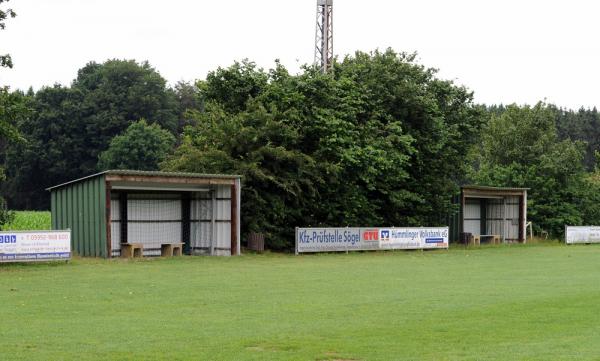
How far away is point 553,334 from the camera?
15055 millimetres

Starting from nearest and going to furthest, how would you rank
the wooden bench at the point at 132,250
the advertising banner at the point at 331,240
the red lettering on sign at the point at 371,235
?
the wooden bench at the point at 132,250 → the advertising banner at the point at 331,240 → the red lettering on sign at the point at 371,235

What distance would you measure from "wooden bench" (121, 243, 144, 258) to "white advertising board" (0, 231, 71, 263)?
4.56 metres

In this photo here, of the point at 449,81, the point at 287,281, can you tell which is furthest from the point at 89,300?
the point at 449,81

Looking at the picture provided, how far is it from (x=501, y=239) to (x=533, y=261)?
20.9 meters

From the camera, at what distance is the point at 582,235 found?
61.6m

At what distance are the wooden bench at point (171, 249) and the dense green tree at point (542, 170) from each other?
96.8 ft

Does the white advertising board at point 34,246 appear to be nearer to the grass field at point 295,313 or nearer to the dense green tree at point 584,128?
the grass field at point 295,313

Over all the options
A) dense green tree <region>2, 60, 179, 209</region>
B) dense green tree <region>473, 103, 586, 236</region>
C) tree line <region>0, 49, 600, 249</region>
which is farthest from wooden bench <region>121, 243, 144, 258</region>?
dense green tree <region>2, 60, 179, 209</region>

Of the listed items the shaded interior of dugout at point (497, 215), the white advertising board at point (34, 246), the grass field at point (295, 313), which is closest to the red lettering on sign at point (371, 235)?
the shaded interior of dugout at point (497, 215)

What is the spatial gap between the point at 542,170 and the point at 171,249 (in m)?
36.1

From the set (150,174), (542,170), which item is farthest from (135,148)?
(150,174)

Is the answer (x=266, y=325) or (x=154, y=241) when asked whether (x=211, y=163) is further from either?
(x=266, y=325)

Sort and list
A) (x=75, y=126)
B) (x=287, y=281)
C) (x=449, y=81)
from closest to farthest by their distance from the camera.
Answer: (x=287, y=281), (x=449, y=81), (x=75, y=126)

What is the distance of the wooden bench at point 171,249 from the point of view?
3898cm
